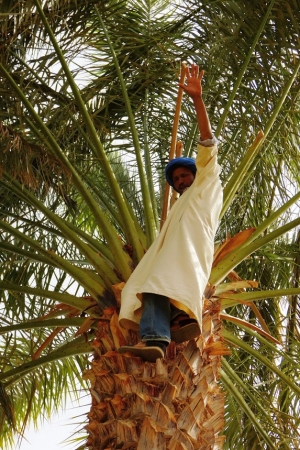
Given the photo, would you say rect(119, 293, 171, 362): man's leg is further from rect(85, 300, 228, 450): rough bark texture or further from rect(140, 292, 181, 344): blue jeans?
rect(85, 300, 228, 450): rough bark texture

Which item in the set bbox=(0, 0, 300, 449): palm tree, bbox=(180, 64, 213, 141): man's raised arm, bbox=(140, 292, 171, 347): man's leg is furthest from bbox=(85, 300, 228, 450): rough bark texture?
bbox=(180, 64, 213, 141): man's raised arm

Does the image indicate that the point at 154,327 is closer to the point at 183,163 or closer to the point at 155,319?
the point at 155,319

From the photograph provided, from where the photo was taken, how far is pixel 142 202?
22.1ft

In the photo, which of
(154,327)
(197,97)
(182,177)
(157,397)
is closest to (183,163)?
(182,177)

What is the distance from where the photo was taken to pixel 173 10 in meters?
7.26

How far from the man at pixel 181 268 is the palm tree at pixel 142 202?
9.6 inches

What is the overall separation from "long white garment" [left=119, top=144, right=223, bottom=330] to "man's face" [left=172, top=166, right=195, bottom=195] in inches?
8.0

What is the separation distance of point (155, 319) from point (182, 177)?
1.00m

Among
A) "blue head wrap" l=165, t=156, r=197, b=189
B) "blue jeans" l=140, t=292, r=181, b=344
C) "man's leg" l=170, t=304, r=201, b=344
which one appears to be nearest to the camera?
"blue jeans" l=140, t=292, r=181, b=344

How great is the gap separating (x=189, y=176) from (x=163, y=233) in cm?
43

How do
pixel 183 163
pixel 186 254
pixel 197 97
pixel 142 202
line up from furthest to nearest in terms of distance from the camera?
1. pixel 142 202
2. pixel 183 163
3. pixel 197 97
4. pixel 186 254

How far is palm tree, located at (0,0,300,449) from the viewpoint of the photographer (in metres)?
4.28

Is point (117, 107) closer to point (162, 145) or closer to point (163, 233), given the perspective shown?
point (162, 145)

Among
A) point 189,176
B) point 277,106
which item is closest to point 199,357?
point 189,176
